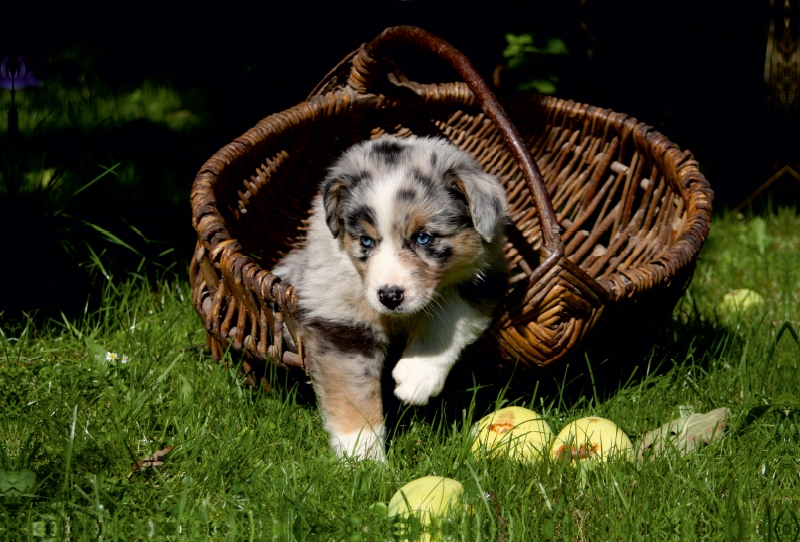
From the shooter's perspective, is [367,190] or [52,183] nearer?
[367,190]

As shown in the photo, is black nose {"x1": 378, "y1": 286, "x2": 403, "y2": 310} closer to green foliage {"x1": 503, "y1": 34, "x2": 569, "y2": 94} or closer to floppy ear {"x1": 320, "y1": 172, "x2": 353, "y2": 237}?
floppy ear {"x1": 320, "y1": 172, "x2": 353, "y2": 237}

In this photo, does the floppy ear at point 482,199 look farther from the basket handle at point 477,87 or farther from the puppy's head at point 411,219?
the basket handle at point 477,87

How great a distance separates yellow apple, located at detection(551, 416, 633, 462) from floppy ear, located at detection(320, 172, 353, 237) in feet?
3.57

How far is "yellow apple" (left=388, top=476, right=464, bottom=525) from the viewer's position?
214 centimetres

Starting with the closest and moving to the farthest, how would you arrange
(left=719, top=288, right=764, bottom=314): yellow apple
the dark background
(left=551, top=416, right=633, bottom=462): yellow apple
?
(left=551, top=416, right=633, bottom=462): yellow apple
(left=719, top=288, right=764, bottom=314): yellow apple
the dark background

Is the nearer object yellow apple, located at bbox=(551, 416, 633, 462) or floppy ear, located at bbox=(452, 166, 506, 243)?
yellow apple, located at bbox=(551, 416, 633, 462)

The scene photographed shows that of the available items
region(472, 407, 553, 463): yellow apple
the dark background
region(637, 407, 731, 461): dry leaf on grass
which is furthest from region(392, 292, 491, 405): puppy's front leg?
the dark background

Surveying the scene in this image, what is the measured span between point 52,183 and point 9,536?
219 centimetres

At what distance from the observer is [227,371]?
3062 mm

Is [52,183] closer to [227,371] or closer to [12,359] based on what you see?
[12,359]

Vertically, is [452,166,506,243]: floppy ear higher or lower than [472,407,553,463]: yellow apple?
higher

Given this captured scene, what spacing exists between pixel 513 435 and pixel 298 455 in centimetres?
72

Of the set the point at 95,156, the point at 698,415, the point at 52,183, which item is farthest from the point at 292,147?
the point at 698,415


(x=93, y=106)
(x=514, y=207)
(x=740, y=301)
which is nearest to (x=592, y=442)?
(x=740, y=301)
